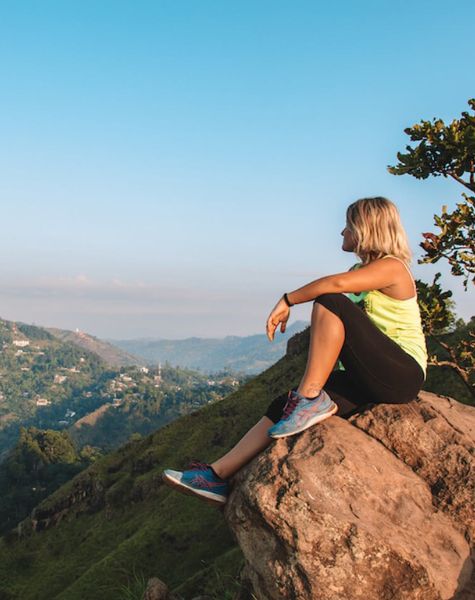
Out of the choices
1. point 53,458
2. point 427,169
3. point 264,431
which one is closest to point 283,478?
point 264,431

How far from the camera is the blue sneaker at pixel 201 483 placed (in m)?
7.43

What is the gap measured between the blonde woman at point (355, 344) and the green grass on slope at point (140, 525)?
28.5 metres

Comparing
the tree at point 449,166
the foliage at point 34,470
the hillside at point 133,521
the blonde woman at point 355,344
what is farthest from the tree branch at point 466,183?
the foliage at point 34,470

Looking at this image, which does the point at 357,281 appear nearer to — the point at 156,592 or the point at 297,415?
the point at 297,415

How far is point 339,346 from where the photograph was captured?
283 inches

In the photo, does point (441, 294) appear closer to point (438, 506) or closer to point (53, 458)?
point (438, 506)

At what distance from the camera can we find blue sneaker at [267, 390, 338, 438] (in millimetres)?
7246

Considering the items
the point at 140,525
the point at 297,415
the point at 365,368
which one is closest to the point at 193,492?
the point at 297,415

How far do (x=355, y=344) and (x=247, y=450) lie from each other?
2.06 meters

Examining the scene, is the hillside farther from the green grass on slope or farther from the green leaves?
the green leaves

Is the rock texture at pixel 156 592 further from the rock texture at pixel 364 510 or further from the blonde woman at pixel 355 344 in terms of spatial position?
the blonde woman at pixel 355 344

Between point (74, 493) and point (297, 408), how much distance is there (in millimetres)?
59116

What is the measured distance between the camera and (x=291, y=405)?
7.32 m

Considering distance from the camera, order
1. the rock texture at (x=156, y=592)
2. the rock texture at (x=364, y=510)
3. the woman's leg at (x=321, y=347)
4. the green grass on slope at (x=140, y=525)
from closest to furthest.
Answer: the rock texture at (x=364, y=510) < the woman's leg at (x=321, y=347) < the rock texture at (x=156, y=592) < the green grass on slope at (x=140, y=525)
